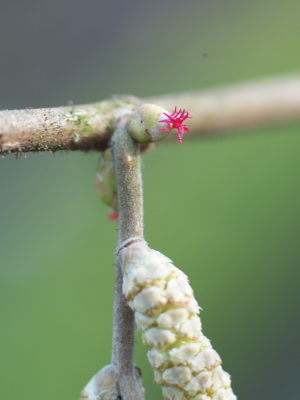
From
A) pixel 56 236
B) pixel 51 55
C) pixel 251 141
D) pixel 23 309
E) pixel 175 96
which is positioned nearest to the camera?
pixel 175 96

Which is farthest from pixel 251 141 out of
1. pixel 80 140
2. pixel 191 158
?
pixel 80 140

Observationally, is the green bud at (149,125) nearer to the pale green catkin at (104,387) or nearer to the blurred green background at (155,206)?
the pale green catkin at (104,387)

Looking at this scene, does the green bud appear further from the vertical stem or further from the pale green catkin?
the pale green catkin

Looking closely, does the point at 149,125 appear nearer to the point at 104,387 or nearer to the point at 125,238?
the point at 125,238

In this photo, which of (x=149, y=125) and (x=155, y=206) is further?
(x=155, y=206)

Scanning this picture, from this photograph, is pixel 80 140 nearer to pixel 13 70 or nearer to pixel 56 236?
pixel 56 236

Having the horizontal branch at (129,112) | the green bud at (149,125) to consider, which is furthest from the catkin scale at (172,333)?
the horizontal branch at (129,112)

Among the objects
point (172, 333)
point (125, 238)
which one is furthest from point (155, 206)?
point (172, 333)
